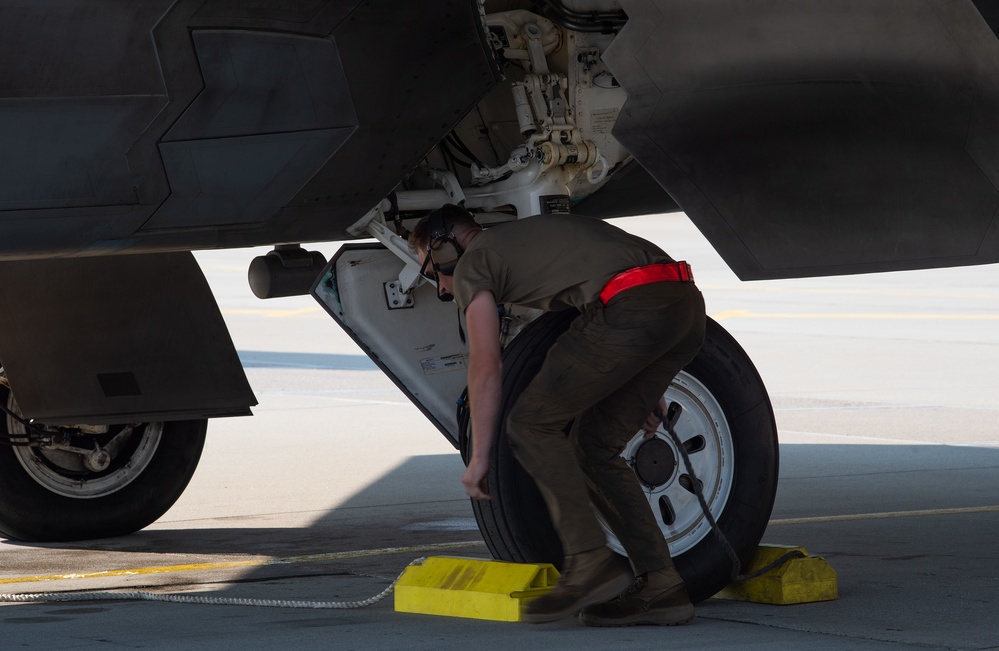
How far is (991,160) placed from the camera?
A: 525 cm

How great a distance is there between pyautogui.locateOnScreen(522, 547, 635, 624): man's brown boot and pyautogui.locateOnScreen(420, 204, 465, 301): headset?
1.03 m

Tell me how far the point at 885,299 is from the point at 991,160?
1788 cm

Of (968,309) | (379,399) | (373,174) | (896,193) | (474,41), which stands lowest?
(896,193)

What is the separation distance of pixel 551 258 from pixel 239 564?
2.46m

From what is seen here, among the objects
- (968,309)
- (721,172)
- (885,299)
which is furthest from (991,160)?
(885,299)

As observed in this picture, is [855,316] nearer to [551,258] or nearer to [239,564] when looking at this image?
[239,564]

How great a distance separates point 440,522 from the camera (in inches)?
309

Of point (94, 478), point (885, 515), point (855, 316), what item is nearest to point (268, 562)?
point (94, 478)

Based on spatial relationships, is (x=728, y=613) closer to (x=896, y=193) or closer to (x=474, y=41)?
(x=896, y=193)

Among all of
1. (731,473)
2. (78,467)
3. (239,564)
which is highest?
(78,467)

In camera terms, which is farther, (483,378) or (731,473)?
(731,473)

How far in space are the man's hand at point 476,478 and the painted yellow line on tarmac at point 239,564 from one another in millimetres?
2026

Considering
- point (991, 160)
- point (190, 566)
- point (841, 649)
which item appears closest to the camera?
point (841, 649)

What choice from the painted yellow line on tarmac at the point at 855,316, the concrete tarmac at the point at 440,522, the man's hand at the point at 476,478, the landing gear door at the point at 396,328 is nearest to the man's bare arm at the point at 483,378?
the man's hand at the point at 476,478
